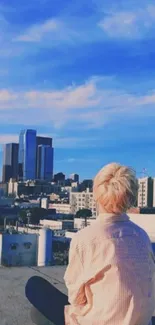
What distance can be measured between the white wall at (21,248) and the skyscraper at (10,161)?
359 ft

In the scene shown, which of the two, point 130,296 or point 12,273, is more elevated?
Result: point 130,296

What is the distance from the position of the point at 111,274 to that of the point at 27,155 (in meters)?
128

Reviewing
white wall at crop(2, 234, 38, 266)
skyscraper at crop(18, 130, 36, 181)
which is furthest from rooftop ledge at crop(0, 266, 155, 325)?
skyscraper at crop(18, 130, 36, 181)

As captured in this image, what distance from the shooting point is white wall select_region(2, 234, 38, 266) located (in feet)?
27.3

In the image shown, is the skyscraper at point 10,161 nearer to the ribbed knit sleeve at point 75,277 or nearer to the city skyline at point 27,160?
the city skyline at point 27,160

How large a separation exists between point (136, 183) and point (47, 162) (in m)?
125

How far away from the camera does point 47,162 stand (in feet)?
414

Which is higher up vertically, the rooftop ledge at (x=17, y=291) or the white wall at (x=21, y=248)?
the rooftop ledge at (x=17, y=291)

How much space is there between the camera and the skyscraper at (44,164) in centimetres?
12521

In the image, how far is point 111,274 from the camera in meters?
1.70

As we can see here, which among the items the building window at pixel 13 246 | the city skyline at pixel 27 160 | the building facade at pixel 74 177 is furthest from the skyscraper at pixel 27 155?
the building window at pixel 13 246

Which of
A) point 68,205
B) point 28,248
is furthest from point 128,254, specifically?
point 68,205

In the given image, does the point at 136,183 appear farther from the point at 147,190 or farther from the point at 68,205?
the point at 68,205

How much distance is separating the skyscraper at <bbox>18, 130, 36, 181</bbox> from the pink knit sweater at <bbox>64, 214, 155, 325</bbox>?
11821 centimetres
